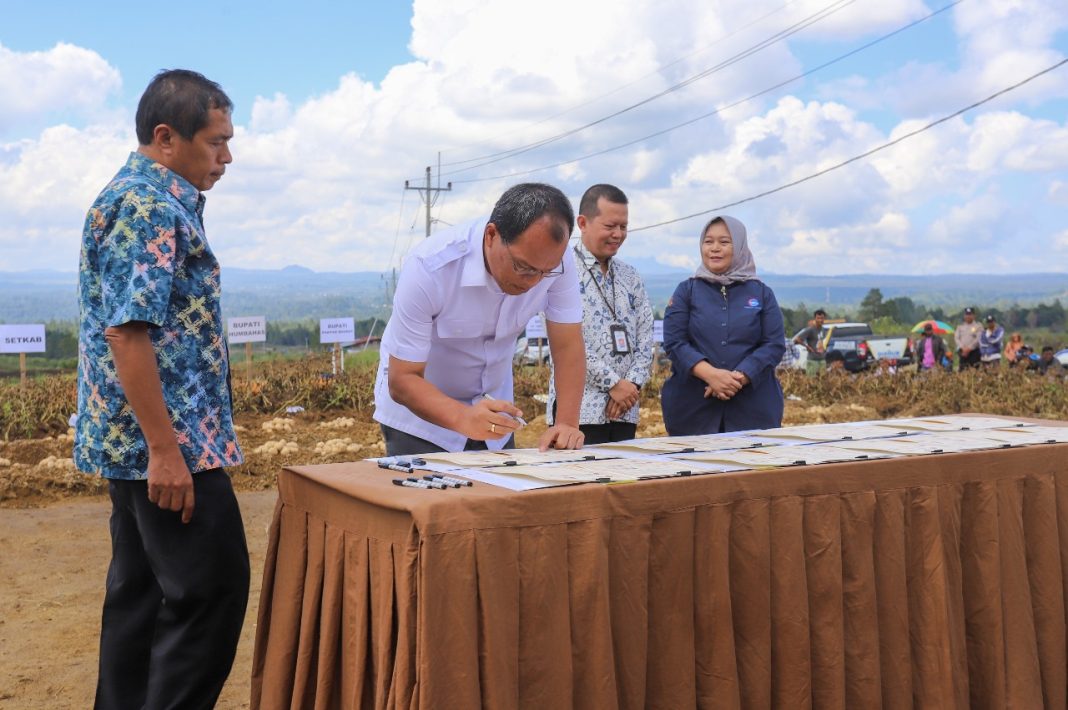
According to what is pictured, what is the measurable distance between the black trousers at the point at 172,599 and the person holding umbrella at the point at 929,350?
15.9 metres

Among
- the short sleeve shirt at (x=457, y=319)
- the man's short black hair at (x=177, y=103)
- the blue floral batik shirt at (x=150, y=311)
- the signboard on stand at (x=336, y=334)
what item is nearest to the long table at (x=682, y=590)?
the blue floral batik shirt at (x=150, y=311)

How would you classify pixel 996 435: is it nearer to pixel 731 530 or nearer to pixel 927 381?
pixel 731 530

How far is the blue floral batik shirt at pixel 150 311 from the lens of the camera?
102 inches

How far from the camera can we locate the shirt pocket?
3430 millimetres

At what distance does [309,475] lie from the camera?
9.23 feet

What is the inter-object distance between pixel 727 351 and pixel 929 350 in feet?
46.4

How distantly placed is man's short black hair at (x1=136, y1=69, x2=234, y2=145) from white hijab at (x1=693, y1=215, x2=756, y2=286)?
8.63 ft

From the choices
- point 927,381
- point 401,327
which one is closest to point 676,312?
point 401,327

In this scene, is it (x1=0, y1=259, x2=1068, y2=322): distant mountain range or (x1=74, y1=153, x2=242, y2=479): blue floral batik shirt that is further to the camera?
(x1=0, y1=259, x2=1068, y2=322): distant mountain range

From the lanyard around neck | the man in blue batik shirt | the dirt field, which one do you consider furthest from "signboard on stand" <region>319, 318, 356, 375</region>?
the man in blue batik shirt

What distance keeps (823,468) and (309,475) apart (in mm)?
1408

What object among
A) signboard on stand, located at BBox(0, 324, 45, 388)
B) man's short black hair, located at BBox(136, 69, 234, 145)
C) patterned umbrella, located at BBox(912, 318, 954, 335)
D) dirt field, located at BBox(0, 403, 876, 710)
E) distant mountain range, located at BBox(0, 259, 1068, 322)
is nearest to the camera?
man's short black hair, located at BBox(136, 69, 234, 145)

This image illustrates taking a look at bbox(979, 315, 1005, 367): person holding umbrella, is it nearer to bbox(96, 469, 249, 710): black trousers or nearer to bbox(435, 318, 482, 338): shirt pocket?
bbox(435, 318, 482, 338): shirt pocket

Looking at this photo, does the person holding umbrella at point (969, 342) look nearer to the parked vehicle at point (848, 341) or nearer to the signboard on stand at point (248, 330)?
the parked vehicle at point (848, 341)
